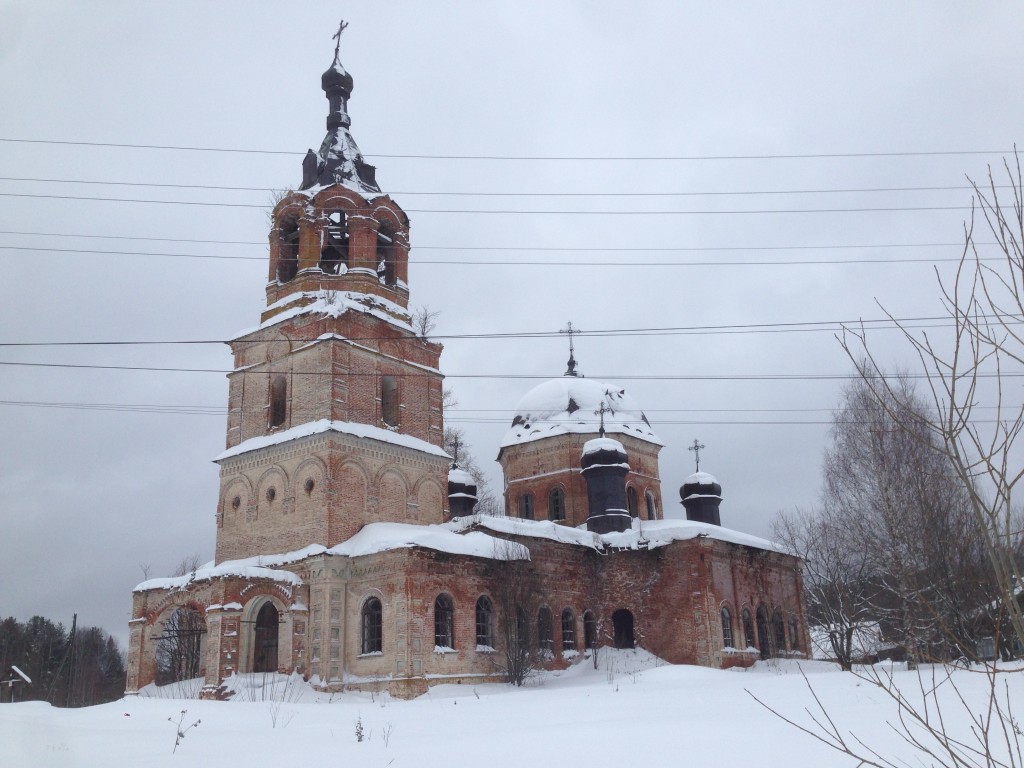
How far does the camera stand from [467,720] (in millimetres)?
10477

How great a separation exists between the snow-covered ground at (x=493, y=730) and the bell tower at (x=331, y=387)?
8204 mm

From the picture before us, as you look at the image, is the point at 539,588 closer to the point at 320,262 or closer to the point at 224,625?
the point at 224,625

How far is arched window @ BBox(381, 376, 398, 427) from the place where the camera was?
23266 millimetres

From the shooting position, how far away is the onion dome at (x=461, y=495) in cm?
2758

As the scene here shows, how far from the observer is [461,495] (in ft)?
90.7

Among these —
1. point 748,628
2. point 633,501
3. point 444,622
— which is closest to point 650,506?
point 633,501

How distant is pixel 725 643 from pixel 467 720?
607 inches

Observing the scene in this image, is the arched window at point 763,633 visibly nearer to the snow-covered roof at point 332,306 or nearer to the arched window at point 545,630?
the arched window at point 545,630

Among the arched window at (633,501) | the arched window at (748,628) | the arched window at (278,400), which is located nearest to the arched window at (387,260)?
the arched window at (278,400)

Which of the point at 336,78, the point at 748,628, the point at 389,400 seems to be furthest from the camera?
the point at 336,78

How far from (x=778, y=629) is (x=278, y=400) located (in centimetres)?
1730

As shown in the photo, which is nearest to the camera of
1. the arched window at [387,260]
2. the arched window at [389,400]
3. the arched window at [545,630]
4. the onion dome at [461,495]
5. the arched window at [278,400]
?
the arched window at [545,630]

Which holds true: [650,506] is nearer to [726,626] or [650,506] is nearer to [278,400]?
[726,626]

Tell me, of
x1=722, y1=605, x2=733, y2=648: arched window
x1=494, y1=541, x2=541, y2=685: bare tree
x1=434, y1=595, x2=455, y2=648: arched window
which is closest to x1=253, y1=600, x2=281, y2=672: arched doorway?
x1=434, y1=595, x2=455, y2=648: arched window
